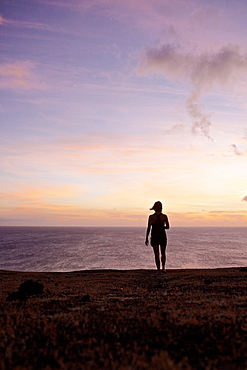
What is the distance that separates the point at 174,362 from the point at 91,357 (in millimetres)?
1036

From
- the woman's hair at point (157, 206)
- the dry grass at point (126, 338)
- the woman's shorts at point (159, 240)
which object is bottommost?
the dry grass at point (126, 338)

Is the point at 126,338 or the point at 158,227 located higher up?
the point at 158,227

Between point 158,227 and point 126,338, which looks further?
point 158,227

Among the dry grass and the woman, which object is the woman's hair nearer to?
the woman

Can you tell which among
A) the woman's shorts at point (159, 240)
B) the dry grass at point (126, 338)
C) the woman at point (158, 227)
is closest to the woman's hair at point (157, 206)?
the woman at point (158, 227)

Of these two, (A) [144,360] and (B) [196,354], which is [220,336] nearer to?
(B) [196,354]

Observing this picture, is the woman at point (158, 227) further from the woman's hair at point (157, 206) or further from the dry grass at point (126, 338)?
the dry grass at point (126, 338)

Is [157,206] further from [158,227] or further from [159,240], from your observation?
[159,240]

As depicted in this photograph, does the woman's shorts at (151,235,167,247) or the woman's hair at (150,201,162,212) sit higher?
the woman's hair at (150,201,162,212)

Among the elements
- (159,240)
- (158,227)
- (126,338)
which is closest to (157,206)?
(158,227)

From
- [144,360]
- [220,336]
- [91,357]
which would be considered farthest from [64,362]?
[220,336]

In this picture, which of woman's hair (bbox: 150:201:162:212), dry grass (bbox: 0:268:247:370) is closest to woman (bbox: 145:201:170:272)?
woman's hair (bbox: 150:201:162:212)

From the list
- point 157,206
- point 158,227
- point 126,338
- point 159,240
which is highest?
point 157,206

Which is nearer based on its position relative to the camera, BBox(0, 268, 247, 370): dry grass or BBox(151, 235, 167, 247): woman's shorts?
BBox(0, 268, 247, 370): dry grass
